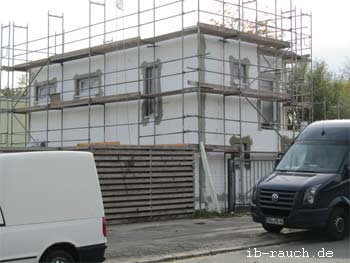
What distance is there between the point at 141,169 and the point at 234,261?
6.50m

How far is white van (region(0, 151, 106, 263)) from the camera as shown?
25.5ft

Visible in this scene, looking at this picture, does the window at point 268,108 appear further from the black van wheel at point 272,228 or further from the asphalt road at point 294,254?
the asphalt road at point 294,254

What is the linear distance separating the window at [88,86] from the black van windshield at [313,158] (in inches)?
436

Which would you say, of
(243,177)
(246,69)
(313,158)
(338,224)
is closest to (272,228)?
(338,224)

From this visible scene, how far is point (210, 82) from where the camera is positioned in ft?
65.6

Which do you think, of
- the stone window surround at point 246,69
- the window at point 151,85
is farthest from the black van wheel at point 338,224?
the window at point 151,85

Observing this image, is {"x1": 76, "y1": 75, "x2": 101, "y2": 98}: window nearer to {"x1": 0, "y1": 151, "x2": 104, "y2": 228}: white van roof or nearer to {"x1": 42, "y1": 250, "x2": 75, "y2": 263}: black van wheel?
{"x1": 0, "y1": 151, "x2": 104, "y2": 228}: white van roof

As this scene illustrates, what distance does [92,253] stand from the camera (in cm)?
852

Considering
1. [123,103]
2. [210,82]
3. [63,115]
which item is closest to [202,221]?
[210,82]

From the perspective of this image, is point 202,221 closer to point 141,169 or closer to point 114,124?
point 141,169

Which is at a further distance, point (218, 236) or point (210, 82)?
point (210, 82)

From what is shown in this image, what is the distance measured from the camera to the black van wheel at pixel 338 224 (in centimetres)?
1266

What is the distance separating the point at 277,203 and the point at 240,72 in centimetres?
887

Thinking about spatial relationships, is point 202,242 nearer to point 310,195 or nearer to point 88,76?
point 310,195
